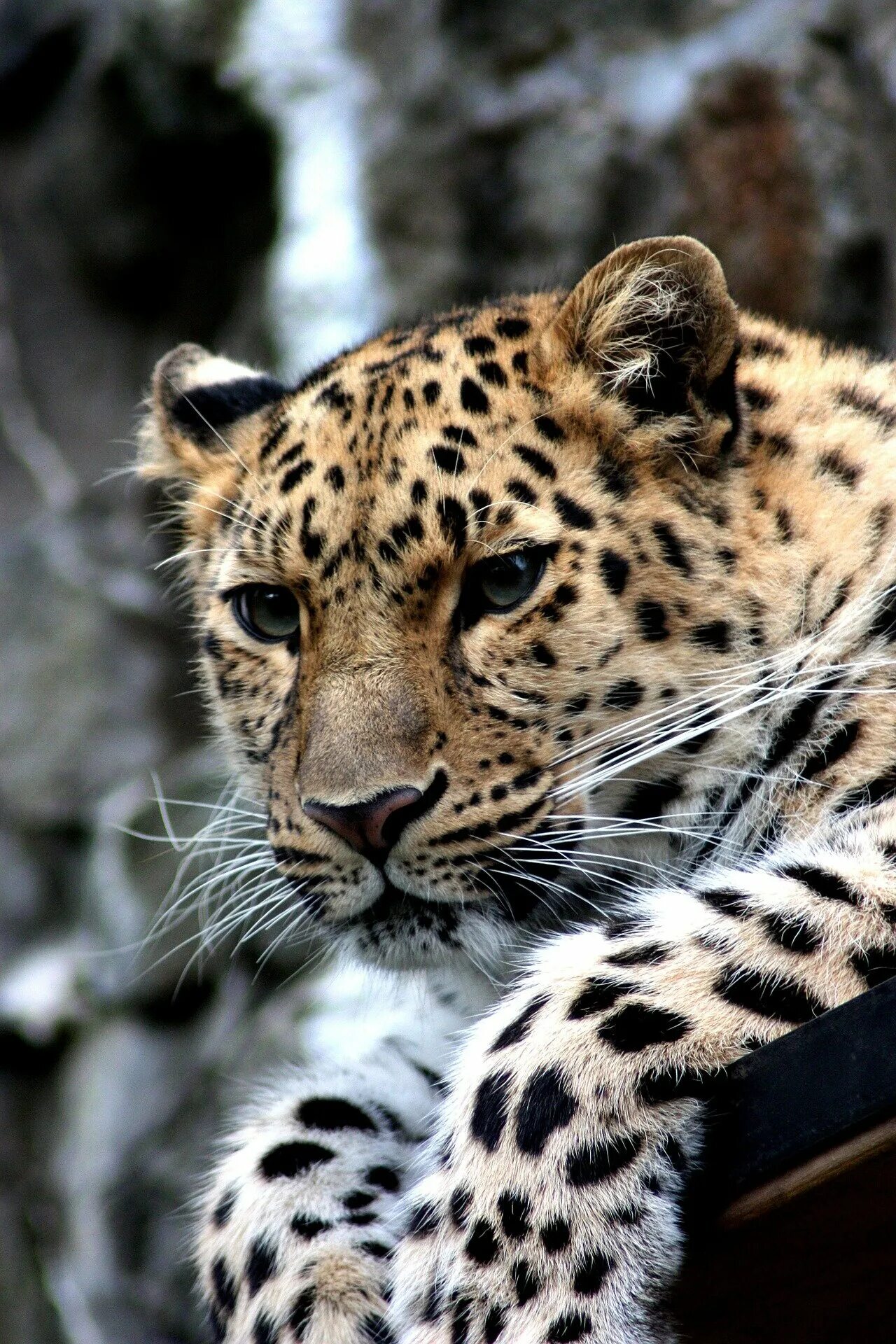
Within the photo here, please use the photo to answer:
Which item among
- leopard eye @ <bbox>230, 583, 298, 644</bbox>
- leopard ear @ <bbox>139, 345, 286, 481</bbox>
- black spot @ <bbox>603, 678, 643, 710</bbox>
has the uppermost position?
leopard ear @ <bbox>139, 345, 286, 481</bbox>

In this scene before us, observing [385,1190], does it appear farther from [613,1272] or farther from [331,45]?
[331,45]

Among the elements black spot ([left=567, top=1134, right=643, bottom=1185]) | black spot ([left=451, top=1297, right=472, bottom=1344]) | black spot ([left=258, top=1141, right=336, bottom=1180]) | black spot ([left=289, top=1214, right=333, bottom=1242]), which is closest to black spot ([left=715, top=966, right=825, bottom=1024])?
black spot ([left=567, top=1134, right=643, bottom=1185])

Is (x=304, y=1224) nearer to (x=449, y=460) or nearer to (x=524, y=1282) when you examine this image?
(x=524, y=1282)

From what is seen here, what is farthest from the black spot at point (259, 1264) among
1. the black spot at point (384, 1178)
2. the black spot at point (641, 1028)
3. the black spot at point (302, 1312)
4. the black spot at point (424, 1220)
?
the black spot at point (641, 1028)

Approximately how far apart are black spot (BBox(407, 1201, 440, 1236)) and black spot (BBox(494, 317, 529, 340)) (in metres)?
1.96

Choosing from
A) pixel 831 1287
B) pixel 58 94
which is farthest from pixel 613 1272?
pixel 58 94

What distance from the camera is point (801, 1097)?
2514 mm

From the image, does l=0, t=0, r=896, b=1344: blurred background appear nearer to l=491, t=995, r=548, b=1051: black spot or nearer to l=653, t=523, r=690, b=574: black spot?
l=653, t=523, r=690, b=574: black spot

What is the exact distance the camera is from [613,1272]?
2631 millimetres

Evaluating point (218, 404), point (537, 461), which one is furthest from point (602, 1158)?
point (218, 404)

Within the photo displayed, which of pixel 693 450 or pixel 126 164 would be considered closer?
pixel 693 450

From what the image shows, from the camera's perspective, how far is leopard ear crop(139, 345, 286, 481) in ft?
14.8

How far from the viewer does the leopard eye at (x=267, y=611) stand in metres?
3.93

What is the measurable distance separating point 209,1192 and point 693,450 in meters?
1.90
